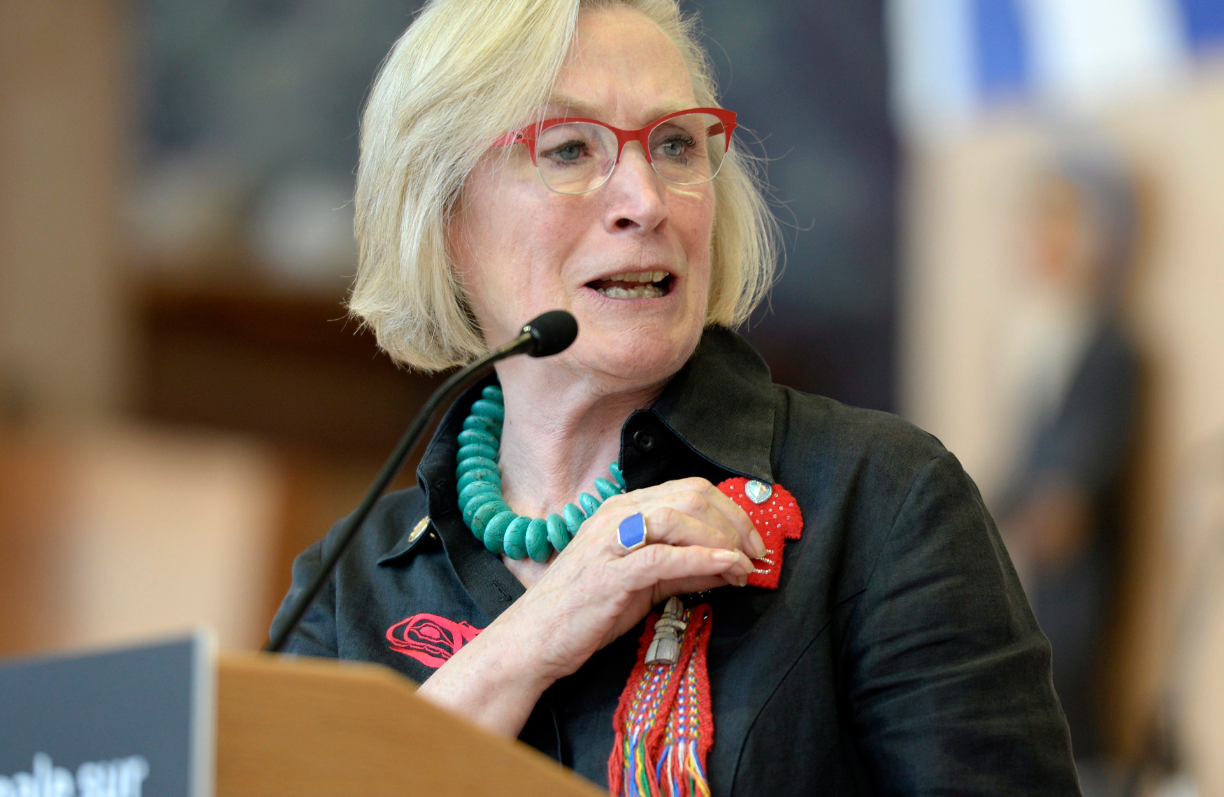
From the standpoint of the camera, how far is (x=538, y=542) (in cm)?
140

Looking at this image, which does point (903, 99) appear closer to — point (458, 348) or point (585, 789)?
point (458, 348)

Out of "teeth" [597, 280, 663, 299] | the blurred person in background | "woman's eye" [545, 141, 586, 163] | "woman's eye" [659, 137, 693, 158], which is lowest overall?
the blurred person in background

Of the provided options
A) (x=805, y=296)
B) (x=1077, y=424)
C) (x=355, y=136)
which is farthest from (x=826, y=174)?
(x=355, y=136)

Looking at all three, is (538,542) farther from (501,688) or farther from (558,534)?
(501,688)

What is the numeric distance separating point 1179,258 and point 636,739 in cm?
313

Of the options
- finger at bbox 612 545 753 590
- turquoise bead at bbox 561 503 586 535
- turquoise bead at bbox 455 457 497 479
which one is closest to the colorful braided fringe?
finger at bbox 612 545 753 590

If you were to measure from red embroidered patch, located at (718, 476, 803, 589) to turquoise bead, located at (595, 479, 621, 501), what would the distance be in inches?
6.7

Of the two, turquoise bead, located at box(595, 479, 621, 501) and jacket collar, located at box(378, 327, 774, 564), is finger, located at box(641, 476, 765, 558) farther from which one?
turquoise bead, located at box(595, 479, 621, 501)

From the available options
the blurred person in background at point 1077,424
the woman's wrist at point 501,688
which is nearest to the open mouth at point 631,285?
the woman's wrist at point 501,688

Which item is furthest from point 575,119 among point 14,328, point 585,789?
point 14,328

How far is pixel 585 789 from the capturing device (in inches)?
32.1

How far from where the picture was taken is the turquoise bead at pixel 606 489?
4.66 ft

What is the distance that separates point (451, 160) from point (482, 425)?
14.9 inches

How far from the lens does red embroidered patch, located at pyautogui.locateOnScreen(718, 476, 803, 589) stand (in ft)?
4.02
